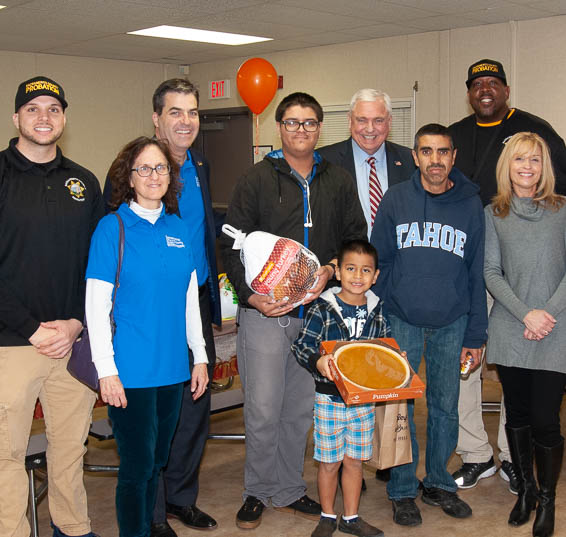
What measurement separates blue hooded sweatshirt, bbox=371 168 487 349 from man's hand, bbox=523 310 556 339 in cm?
23

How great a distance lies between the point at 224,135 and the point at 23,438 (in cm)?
859

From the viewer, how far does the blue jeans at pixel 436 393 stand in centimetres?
304

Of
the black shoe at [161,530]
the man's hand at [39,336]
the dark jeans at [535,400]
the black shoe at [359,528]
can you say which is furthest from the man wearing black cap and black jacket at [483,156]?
the man's hand at [39,336]

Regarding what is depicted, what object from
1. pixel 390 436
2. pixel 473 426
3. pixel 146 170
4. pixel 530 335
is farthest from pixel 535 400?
pixel 146 170

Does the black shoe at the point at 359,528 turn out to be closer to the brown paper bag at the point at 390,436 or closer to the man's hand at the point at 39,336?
the brown paper bag at the point at 390,436

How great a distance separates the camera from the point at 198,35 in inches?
317

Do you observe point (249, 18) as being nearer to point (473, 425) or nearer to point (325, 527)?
point (473, 425)

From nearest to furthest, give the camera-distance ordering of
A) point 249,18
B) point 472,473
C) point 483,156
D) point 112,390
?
point 112,390
point 472,473
point 483,156
point 249,18

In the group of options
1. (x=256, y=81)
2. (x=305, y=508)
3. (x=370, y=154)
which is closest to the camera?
(x=305, y=508)

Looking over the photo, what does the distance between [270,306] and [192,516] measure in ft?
3.53

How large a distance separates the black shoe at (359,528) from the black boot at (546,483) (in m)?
0.68

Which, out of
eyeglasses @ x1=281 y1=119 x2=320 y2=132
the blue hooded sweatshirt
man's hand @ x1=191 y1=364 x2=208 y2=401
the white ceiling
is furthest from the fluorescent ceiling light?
man's hand @ x1=191 y1=364 x2=208 y2=401

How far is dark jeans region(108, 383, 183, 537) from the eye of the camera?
2418mm

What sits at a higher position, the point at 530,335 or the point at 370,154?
the point at 370,154
